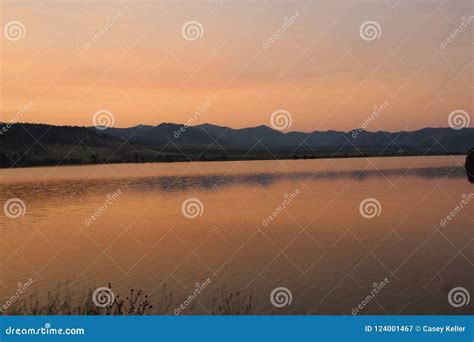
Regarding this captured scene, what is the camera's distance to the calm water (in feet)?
67.0

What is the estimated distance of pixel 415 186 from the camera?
58.7m

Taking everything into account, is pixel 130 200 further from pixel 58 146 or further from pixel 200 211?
pixel 58 146

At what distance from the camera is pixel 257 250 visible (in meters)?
27.1

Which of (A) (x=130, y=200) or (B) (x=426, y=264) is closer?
(B) (x=426, y=264)

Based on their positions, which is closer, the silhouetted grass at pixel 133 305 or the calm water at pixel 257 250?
the silhouetted grass at pixel 133 305

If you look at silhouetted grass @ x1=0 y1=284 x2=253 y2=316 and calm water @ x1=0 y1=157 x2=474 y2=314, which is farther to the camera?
calm water @ x1=0 y1=157 x2=474 y2=314

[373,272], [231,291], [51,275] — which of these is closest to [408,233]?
[373,272]

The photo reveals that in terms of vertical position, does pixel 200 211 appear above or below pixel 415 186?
below

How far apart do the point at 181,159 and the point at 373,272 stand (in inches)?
5554

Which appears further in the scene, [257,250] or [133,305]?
[257,250]

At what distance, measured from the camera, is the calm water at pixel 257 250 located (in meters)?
20.4

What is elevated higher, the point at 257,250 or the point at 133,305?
the point at 257,250

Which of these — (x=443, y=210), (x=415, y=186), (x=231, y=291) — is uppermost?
(x=415, y=186)

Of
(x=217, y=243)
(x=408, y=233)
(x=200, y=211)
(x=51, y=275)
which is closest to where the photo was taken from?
(x=51, y=275)
